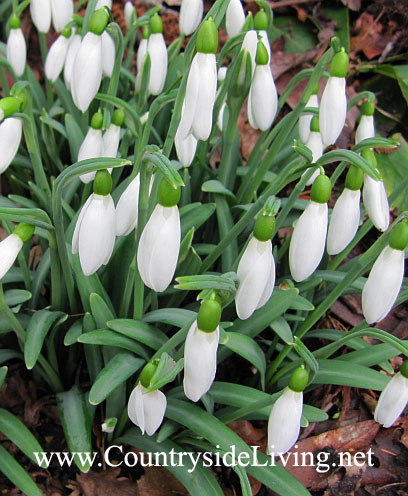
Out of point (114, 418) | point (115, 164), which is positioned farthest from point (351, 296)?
point (115, 164)

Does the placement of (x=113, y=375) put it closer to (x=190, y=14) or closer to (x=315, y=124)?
(x=315, y=124)

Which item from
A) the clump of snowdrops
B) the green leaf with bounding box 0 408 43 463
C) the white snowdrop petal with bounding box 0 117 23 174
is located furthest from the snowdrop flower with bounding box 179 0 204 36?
the green leaf with bounding box 0 408 43 463

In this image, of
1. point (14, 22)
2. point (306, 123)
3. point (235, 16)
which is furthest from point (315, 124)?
point (14, 22)

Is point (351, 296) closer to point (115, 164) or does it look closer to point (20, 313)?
point (20, 313)

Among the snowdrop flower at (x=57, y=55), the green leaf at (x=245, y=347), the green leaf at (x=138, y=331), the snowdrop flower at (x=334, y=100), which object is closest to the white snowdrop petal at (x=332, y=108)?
the snowdrop flower at (x=334, y=100)

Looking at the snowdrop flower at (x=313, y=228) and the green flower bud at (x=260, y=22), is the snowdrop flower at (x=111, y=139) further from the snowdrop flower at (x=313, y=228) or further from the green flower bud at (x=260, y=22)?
the snowdrop flower at (x=313, y=228)

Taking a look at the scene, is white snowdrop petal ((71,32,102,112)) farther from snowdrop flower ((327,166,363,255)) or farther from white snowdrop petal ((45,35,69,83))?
snowdrop flower ((327,166,363,255))
